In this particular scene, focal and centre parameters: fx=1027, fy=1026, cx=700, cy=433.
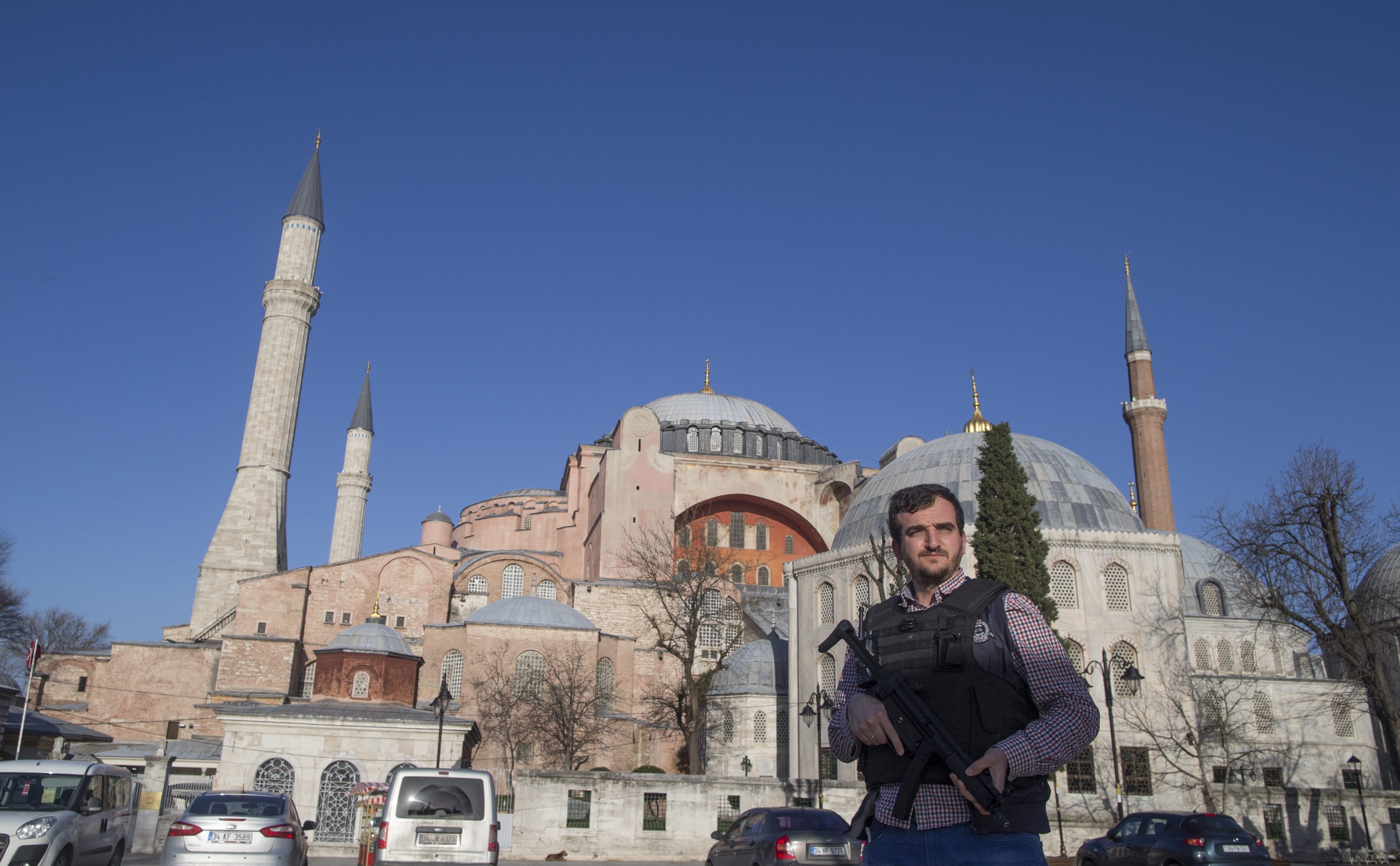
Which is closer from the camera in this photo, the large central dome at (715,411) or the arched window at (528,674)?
the arched window at (528,674)

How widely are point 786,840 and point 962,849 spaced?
28.9 feet

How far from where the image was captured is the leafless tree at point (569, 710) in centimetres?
2967

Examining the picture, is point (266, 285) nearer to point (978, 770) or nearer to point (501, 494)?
point (501, 494)

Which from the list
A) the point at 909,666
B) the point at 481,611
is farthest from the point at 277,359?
the point at 909,666

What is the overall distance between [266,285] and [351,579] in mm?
12720

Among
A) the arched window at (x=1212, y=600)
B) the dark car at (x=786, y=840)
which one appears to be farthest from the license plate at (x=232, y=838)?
the arched window at (x=1212, y=600)

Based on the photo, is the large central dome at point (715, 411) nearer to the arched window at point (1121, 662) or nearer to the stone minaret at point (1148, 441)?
the stone minaret at point (1148, 441)

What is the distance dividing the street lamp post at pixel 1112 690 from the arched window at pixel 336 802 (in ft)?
53.9

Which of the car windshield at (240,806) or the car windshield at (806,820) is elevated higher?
the car windshield at (240,806)

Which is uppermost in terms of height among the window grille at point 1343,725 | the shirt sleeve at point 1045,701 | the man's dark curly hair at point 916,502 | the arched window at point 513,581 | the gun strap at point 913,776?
the arched window at point 513,581

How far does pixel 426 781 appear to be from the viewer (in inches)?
406

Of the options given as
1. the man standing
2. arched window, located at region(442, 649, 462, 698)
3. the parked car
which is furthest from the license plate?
arched window, located at region(442, 649, 462, 698)

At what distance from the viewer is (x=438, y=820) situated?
10164mm

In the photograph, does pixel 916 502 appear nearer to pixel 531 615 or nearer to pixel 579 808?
pixel 579 808
